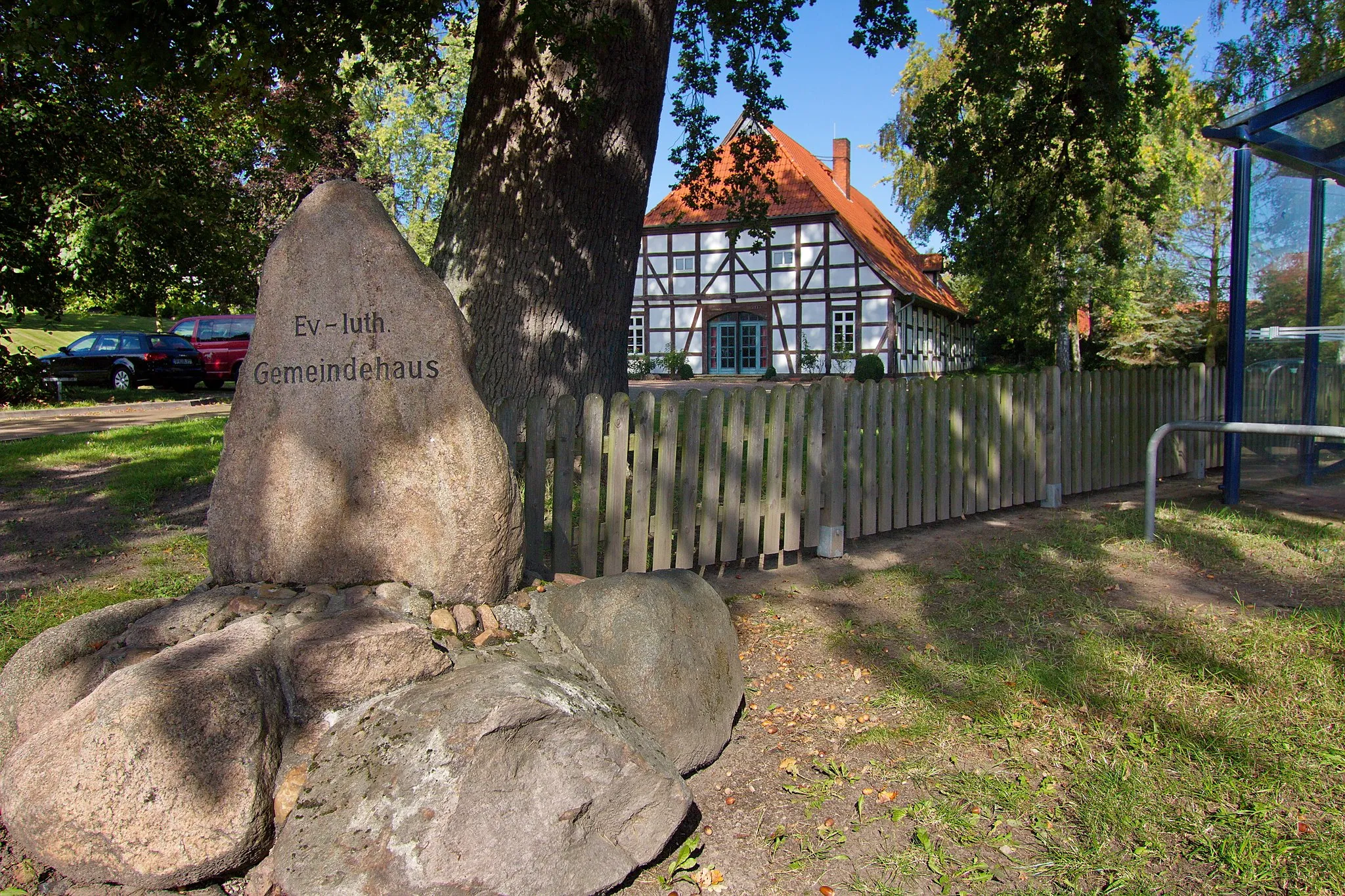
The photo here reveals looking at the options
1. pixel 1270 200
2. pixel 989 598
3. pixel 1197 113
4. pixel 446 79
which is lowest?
pixel 989 598

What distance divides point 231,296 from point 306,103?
2156 centimetres

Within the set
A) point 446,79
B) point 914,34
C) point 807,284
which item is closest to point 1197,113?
point 807,284

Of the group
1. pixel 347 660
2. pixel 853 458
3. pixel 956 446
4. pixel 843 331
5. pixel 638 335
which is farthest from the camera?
pixel 638 335

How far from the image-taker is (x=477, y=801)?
254 cm

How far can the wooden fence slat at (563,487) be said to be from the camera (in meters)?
4.89

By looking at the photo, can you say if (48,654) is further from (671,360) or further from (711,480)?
(671,360)

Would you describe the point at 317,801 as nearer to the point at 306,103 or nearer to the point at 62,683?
the point at 62,683

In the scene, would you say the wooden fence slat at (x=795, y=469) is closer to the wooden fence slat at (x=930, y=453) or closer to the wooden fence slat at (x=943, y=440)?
the wooden fence slat at (x=930, y=453)

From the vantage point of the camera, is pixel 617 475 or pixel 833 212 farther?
pixel 833 212

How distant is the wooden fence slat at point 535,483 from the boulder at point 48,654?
6.63 ft

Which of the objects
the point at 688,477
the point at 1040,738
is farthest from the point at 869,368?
the point at 1040,738

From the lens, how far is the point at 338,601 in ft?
10.6

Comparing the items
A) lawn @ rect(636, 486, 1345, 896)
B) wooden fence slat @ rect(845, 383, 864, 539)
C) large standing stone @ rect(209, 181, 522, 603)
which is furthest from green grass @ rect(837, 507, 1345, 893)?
large standing stone @ rect(209, 181, 522, 603)

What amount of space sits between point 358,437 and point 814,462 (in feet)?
11.8
